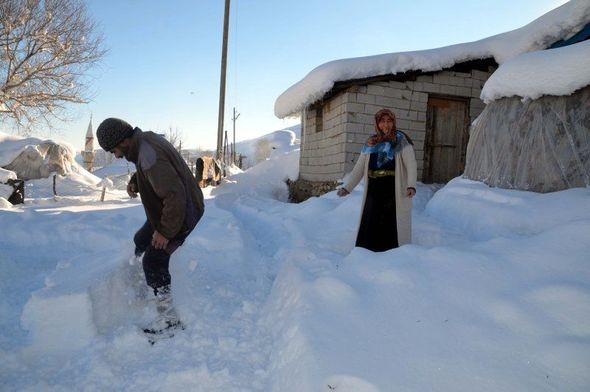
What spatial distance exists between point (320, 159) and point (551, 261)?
A: 24.8ft

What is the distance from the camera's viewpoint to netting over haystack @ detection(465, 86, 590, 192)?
14.5 ft

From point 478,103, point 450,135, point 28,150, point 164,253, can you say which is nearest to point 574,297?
point 164,253

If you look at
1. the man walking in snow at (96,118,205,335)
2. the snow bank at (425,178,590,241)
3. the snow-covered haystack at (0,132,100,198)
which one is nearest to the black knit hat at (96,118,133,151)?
the man walking in snow at (96,118,205,335)

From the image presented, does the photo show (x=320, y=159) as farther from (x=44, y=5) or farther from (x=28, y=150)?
(x=28, y=150)

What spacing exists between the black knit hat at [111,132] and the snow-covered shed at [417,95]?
6.07 metres

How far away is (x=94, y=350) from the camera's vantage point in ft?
7.23

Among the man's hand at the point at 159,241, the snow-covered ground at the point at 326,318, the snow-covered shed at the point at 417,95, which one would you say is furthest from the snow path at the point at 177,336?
the snow-covered shed at the point at 417,95

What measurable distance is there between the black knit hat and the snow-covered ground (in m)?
1.08

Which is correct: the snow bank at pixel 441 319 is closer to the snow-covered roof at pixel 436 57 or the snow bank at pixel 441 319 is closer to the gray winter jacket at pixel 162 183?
the gray winter jacket at pixel 162 183

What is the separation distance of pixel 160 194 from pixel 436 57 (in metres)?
7.77

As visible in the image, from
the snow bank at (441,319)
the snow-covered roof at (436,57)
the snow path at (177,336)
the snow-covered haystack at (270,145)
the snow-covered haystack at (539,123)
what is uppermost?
the snow-covered haystack at (270,145)

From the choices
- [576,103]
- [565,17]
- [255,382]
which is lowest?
[255,382]

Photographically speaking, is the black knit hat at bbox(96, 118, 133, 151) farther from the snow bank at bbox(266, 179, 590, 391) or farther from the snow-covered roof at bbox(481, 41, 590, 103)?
the snow-covered roof at bbox(481, 41, 590, 103)

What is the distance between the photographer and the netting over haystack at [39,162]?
59.8ft
